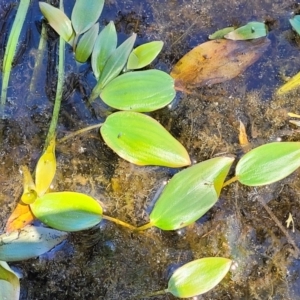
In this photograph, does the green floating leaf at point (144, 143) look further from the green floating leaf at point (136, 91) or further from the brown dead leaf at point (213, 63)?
the brown dead leaf at point (213, 63)

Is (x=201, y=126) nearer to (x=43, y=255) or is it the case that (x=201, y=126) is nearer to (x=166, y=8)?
(x=166, y=8)

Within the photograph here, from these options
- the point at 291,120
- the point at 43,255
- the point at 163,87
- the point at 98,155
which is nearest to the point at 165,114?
the point at 163,87

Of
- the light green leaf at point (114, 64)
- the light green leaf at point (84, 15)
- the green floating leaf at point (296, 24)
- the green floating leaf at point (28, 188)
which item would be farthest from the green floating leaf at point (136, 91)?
the green floating leaf at point (296, 24)

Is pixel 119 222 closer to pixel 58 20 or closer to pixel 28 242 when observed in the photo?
pixel 28 242

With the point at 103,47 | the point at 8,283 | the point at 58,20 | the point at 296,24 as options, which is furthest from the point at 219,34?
the point at 8,283

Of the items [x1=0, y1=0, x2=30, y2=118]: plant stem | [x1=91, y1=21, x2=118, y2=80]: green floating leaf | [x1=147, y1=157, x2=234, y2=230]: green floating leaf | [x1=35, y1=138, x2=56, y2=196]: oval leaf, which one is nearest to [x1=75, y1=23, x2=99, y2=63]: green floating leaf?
[x1=91, y1=21, x2=118, y2=80]: green floating leaf

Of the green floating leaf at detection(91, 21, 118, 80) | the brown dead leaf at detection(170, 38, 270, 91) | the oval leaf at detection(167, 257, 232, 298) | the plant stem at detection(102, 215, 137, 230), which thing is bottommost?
the oval leaf at detection(167, 257, 232, 298)

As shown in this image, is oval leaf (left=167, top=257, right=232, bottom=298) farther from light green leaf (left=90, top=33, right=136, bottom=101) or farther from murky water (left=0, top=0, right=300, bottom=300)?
light green leaf (left=90, top=33, right=136, bottom=101)
